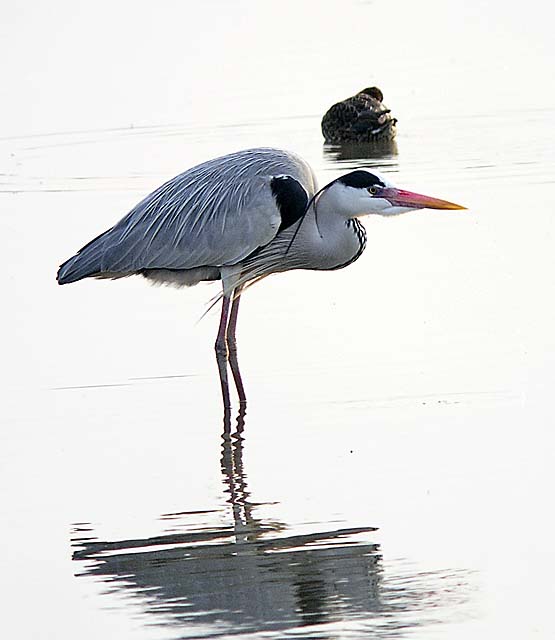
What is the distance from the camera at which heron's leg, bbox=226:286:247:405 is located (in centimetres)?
808

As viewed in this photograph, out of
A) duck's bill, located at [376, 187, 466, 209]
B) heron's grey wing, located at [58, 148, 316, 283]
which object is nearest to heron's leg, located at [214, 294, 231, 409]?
heron's grey wing, located at [58, 148, 316, 283]

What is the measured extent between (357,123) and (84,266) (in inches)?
301

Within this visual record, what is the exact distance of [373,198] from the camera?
8.33m

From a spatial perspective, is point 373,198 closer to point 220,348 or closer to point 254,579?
point 220,348

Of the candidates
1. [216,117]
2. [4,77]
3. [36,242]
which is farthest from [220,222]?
[4,77]

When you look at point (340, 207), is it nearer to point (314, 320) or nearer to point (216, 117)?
point (314, 320)

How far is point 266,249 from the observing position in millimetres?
8680

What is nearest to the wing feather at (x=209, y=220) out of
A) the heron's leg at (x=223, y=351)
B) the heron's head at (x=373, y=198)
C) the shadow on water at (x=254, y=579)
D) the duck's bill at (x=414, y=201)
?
the heron's leg at (x=223, y=351)

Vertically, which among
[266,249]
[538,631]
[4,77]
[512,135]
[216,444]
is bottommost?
[538,631]

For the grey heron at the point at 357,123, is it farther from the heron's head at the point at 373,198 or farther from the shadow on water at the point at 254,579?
the shadow on water at the point at 254,579

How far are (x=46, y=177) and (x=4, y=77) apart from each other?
23.5 ft

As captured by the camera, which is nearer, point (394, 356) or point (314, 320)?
point (394, 356)

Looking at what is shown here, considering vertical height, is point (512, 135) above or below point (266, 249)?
above

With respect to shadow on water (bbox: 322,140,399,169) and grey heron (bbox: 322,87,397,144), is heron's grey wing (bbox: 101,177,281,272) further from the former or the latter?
grey heron (bbox: 322,87,397,144)
